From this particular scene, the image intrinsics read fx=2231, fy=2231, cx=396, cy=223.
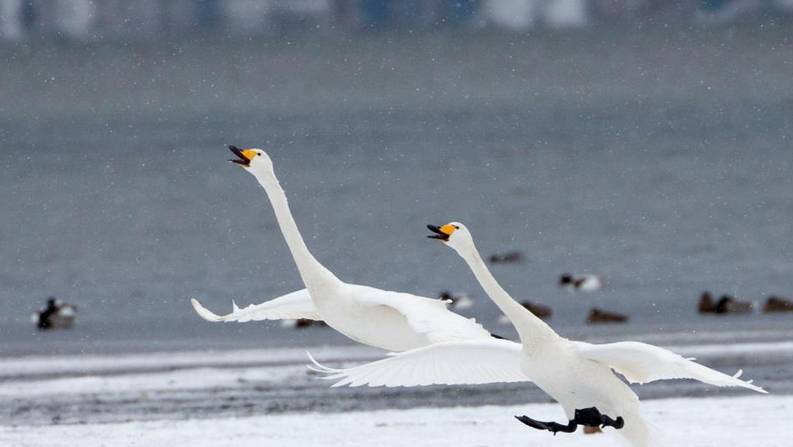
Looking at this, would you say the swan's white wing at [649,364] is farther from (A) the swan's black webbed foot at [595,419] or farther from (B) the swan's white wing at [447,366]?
(B) the swan's white wing at [447,366]

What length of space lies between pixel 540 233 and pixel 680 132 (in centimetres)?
5635

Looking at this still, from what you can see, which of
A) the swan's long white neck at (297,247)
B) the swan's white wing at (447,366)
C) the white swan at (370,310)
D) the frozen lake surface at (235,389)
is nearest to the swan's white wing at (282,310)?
the white swan at (370,310)

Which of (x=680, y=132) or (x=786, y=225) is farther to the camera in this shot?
(x=680, y=132)

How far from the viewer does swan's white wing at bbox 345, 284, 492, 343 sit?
33.6 feet

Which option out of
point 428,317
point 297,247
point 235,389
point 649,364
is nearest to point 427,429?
point 297,247

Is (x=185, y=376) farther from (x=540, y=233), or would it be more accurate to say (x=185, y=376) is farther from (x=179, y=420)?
(x=540, y=233)

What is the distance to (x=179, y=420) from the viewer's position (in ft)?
43.0

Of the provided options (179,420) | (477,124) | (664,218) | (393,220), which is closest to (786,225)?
(664,218)

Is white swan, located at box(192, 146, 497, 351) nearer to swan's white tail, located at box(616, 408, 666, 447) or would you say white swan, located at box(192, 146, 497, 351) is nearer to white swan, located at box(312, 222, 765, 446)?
white swan, located at box(312, 222, 765, 446)

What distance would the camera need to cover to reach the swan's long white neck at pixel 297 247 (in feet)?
35.9

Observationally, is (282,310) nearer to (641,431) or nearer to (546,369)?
(546,369)

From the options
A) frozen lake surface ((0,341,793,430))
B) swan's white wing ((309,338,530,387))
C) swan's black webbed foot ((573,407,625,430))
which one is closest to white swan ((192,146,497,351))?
swan's white wing ((309,338,530,387))

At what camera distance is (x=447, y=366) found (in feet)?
32.8

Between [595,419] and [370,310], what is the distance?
1374 mm
